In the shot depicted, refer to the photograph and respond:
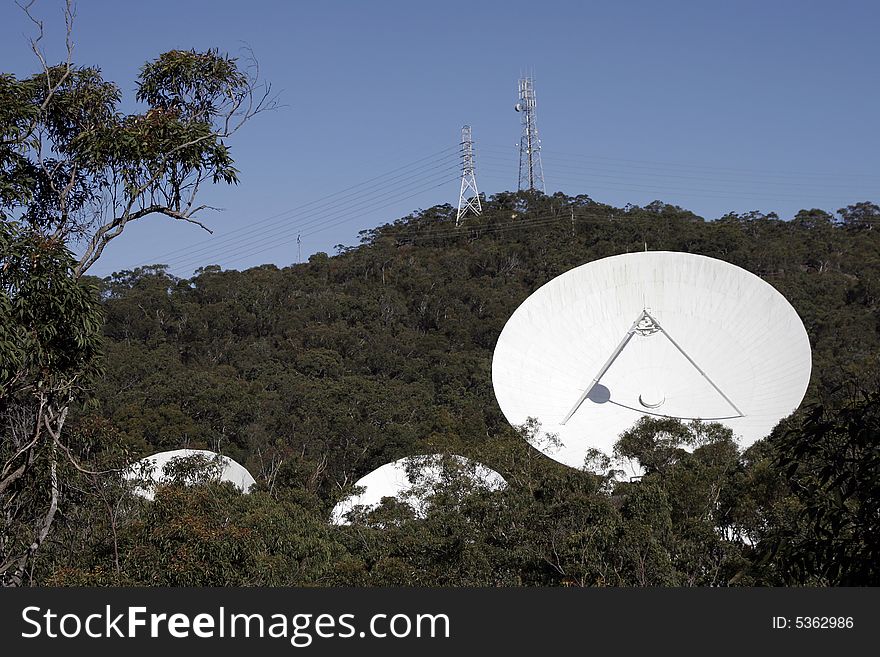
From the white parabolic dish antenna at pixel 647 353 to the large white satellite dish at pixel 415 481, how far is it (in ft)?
8.26

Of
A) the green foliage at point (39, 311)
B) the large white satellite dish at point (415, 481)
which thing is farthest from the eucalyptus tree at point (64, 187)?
the large white satellite dish at point (415, 481)

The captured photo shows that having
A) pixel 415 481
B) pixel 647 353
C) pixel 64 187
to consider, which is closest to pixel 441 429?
pixel 647 353

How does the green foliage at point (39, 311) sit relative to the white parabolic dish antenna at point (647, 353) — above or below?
below

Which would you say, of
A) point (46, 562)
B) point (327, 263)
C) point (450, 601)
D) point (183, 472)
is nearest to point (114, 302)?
point (327, 263)

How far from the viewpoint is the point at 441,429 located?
43188 millimetres

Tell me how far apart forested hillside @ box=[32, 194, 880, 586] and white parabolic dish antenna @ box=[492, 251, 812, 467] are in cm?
150

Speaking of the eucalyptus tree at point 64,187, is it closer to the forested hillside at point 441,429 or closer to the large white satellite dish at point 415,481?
the forested hillside at point 441,429

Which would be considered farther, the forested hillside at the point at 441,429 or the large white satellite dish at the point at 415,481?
the large white satellite dish at the point at 415,481

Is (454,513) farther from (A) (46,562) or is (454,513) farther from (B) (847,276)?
(B) (847,276)

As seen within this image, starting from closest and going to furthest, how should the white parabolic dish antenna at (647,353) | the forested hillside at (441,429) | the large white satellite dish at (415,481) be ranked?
the forested hillside at (441,429)
the large white satellite dish at (415,481)
the white parabolic dish antenna at (647,353)

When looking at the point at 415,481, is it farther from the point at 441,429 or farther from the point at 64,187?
the point at 441,429

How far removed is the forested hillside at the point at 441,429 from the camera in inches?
402

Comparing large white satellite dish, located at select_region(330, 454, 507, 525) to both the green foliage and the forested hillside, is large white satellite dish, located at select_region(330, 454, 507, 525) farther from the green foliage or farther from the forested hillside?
the green foliage

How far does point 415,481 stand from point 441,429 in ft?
68.5
